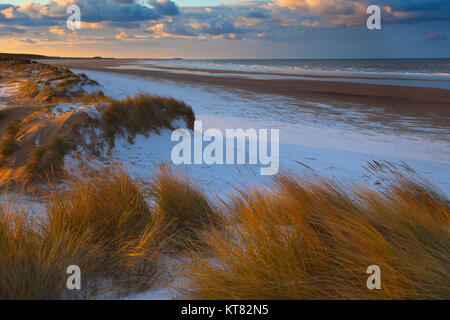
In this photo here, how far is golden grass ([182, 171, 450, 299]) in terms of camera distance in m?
1.93

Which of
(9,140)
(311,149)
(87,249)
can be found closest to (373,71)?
(311,149)

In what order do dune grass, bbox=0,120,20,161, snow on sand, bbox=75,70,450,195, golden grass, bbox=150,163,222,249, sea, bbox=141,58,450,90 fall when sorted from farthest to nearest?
sea, bbox=141,58,450,90, snow on sand, bbox=75,70,450,195, dune grass, bbox=0,120,20,161, golden grass, bbox=150,163,222,249

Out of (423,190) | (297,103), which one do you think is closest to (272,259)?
(423,190)

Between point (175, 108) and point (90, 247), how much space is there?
235 inches

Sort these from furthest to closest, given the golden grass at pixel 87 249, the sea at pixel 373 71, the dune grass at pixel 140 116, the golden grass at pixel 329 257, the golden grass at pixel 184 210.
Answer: the sea at pixel 373 71 < the dune grass at pixel 140 116 < the golden grass at pixel 184 210 < the golden grass at pixel 87 249 < the golden grass at pixel 329 257

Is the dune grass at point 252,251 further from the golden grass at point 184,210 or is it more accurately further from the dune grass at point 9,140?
the dune grass at point 9,140

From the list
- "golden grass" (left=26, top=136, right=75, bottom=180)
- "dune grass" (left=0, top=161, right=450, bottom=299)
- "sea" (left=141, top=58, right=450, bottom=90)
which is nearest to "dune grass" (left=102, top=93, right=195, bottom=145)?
"golden grass" (left=26, top=136, right=75, bottom=180)

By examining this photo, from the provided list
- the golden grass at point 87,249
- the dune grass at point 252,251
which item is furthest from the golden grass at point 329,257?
the golden grass at point 87,249

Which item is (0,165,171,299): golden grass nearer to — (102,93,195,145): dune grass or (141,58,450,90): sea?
(102,93,195,145): dune grass

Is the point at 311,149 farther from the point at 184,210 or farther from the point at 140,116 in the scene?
the point at 184,210

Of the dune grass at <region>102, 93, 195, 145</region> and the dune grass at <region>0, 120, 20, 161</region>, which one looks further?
the dune grass at <region>102, 93, 195, 145</region>

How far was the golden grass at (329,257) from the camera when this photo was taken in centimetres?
193

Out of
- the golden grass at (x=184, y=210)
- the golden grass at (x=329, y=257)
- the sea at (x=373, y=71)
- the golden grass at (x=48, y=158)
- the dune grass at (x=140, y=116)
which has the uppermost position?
the sea at (x=373, y=71)

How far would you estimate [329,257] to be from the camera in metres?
2.11
